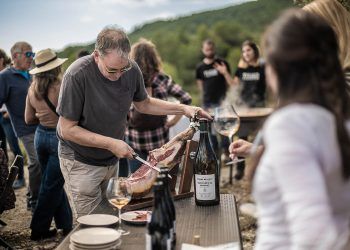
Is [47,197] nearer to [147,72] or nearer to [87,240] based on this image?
[147,72]

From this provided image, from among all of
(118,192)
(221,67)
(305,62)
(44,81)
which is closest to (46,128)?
(44,81)

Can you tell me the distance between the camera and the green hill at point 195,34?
14773 millimetres

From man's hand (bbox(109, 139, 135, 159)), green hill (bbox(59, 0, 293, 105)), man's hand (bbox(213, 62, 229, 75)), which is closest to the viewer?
man's hand (bbox(109, 139, 135, 159))

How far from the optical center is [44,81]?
4.15 meters

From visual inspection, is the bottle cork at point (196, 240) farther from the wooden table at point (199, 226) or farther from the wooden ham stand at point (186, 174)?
the wooden ham stand at point (186, 174)

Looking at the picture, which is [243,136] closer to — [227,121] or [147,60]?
[147,60]

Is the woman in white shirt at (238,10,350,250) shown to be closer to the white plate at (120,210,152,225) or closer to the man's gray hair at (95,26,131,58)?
the white plate at (120,210,152,225)

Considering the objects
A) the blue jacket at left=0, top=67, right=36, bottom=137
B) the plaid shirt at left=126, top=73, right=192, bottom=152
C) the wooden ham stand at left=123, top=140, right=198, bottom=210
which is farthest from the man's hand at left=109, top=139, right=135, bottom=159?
the blue jacket at left=0, top=67, right=36, bottom=137

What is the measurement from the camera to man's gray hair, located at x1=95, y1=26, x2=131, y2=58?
2650 millimetres

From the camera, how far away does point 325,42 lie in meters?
1.17

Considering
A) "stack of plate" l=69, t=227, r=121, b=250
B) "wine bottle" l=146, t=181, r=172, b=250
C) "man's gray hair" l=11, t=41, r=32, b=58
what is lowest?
"stack of plate" l=69, t=227, r=121, b=250

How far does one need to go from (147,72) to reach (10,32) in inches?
115

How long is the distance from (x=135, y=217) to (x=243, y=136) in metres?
4.20

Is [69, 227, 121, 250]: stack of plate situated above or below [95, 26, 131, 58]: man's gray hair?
below
